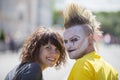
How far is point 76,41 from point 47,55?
456 mm

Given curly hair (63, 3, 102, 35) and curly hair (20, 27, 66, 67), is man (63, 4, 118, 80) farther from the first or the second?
curly hair (20, 27, 66, 67)

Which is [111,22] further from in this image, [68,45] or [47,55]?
[68,45]

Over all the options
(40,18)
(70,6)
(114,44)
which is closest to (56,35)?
(70,6)

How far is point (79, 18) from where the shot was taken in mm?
4613

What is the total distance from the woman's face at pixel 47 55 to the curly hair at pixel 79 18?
43 centimetres

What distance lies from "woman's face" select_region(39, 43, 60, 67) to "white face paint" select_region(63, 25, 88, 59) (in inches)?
14.8

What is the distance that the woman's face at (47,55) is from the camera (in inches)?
198

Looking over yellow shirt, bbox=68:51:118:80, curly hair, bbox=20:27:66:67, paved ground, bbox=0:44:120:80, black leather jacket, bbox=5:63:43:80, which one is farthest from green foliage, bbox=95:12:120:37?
yellow shirt, bbox=68:51:118:80

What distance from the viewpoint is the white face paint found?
15.3ft

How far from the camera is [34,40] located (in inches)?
199

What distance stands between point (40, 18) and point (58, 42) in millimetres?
73281

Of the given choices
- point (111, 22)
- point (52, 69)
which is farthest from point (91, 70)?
point (111, 22)

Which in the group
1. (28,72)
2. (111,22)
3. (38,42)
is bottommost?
(111,22)

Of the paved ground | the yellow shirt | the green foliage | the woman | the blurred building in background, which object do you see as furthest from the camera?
the green foliage
